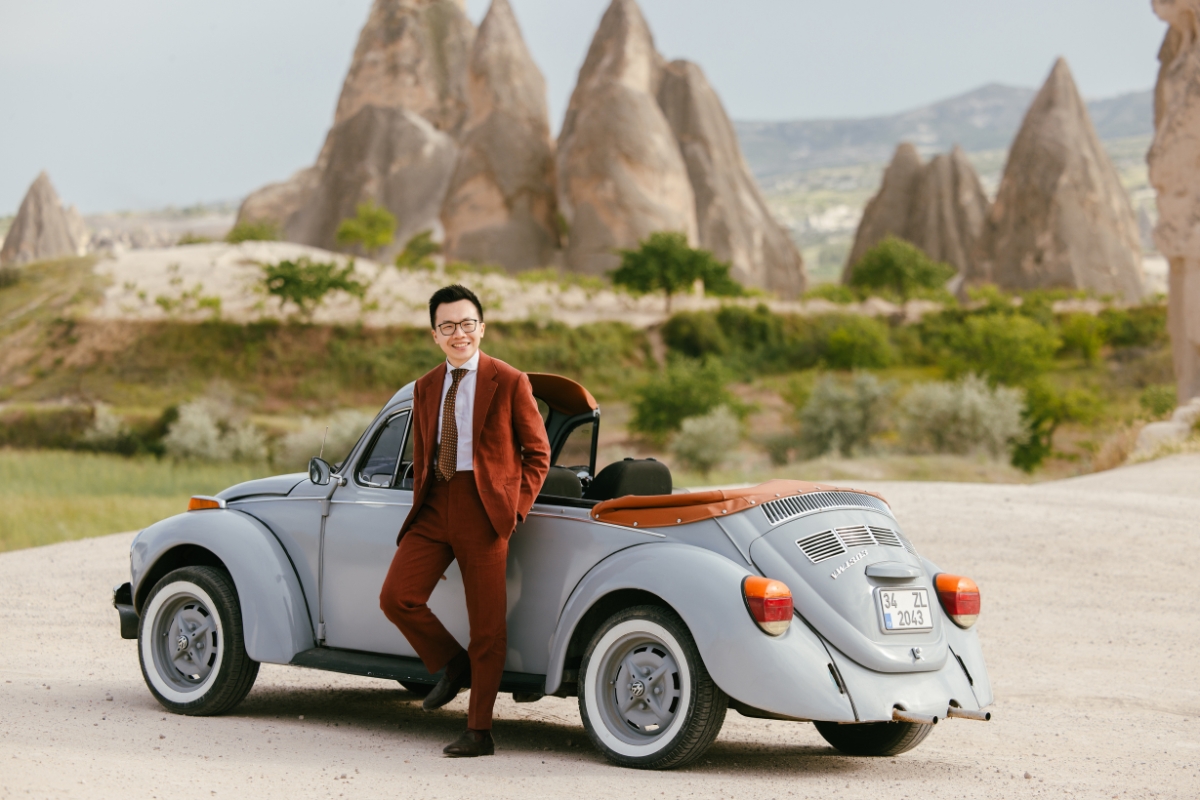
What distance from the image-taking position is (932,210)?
78.9 m

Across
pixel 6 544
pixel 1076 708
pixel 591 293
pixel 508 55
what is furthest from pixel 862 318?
pixel 1076 708

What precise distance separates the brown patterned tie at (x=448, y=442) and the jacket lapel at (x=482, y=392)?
0.31 ft

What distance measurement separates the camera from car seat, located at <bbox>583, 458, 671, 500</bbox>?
5711mm

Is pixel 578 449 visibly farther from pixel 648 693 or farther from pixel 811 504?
pixel 648 693

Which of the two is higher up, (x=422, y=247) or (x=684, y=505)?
(x=422, y=247)

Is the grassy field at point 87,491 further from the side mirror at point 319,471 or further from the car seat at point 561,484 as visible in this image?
the car seat at point 561,484

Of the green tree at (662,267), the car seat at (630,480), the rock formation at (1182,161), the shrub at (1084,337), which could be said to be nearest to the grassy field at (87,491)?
the car seat at (630,480)

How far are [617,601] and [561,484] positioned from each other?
0.72 meters

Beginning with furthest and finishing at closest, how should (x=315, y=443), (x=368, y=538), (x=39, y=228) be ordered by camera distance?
1. (x=39, y=228)
2. (x=315, y=443)
3. (x=368, y=538)

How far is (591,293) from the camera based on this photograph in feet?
176


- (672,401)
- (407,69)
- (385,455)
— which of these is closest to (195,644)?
(385,455)

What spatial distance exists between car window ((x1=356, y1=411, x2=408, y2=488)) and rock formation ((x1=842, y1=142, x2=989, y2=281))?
7340 cm

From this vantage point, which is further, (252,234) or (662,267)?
(252,234)

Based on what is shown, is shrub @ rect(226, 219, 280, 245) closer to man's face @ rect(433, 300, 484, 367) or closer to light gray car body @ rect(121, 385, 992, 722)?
light gray car body @ rect(121, 385, 992, 722)
